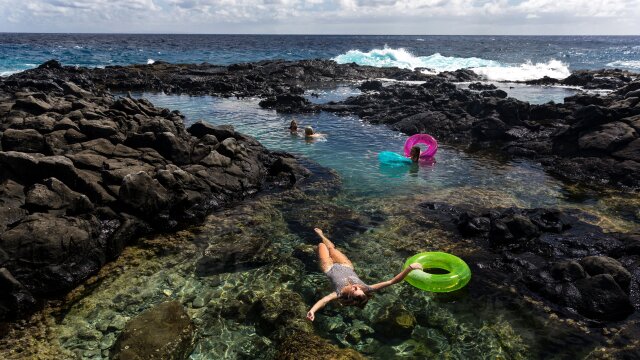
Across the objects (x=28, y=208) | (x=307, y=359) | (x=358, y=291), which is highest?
(x=28, y=208)

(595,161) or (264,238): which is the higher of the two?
(595,161)

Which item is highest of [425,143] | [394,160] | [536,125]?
[536,125]

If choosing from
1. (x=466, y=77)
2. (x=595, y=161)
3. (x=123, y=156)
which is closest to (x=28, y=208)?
(x=123, y=156)

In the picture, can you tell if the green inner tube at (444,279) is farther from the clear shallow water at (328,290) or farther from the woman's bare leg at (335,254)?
the woman's bare leg at (335,254)

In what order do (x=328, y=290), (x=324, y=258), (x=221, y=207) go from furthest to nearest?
1. (x=221, y=207)
2. (x=324, y=258)
3. (x=328, y=290)

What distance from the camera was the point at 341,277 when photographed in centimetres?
1088

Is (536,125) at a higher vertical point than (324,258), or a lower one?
higher

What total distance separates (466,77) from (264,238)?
58.1 metres

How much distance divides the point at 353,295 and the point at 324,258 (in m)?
2.45

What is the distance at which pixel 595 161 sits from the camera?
878 inches

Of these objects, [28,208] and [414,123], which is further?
[414,123]

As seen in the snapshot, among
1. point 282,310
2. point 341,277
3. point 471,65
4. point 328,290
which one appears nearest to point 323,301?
point 341,277

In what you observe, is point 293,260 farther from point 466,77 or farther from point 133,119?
point 466,77

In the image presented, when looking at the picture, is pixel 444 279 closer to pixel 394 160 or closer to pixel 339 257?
pixel 339 257
